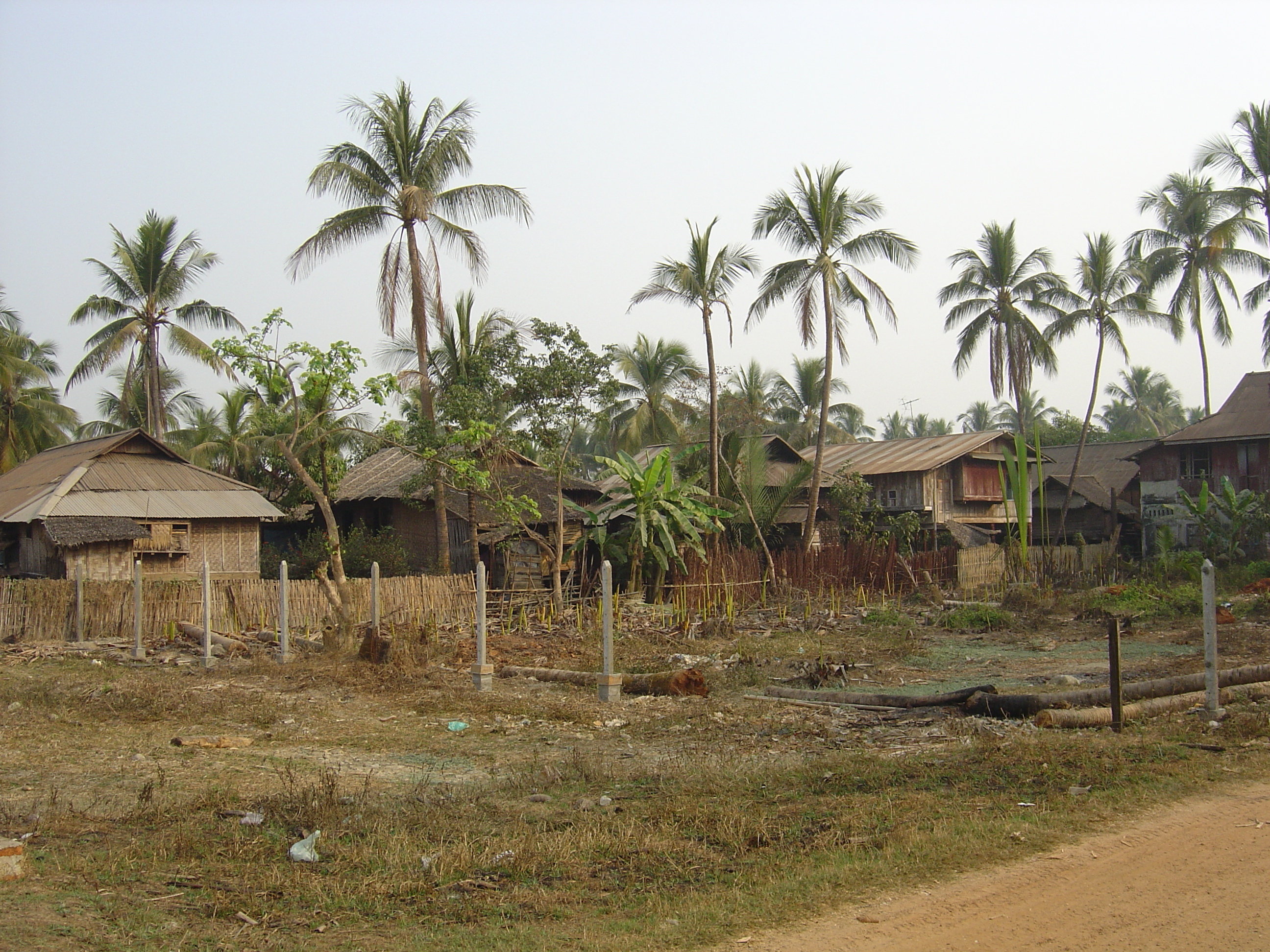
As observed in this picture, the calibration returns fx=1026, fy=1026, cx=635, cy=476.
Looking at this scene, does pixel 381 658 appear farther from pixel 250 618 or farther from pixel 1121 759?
pixel 1121 759

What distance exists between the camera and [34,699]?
440 inches

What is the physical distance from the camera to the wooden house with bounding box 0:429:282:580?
19938 millimetres

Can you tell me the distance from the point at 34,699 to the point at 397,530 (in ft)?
51.9

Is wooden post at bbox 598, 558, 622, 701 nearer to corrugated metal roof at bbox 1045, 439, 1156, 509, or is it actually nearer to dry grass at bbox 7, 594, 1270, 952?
dry grass at bbox 7, 594, 1270, 952

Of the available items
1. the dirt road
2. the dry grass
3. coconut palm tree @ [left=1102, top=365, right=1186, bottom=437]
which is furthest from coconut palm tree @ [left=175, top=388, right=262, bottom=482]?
coconut palm tree @ [left=1102, top=365, right=1186, bottom=437]

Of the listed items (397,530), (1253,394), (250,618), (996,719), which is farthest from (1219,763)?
(1253,394)

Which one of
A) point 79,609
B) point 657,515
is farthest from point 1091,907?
point 657,515

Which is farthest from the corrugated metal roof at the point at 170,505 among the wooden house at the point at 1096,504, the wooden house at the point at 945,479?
the wooden house at the point at 1096,504

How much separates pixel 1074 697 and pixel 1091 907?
16.3 ft

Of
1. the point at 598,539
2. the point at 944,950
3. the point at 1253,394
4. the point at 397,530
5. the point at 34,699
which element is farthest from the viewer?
the point at 1253,394

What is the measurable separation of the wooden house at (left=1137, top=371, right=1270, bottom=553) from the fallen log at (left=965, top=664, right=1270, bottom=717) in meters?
24.0

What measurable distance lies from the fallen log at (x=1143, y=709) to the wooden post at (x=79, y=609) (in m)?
14.8

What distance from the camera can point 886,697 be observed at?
10.4 meters

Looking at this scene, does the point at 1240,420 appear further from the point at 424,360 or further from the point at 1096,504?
the point at 424,360
